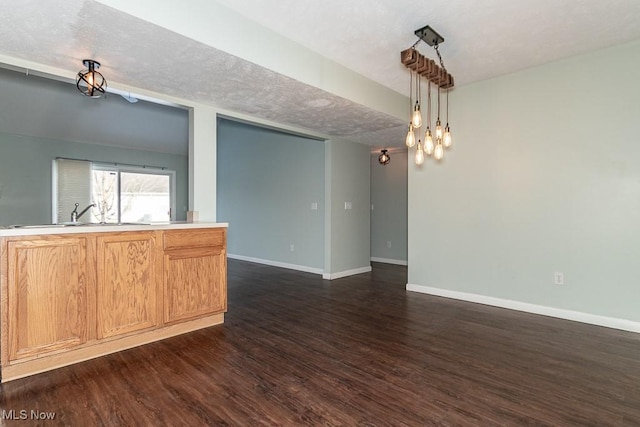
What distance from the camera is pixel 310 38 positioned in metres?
2.89

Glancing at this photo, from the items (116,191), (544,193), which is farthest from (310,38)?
(116,191)

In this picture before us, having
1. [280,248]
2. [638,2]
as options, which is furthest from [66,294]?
[638,2]

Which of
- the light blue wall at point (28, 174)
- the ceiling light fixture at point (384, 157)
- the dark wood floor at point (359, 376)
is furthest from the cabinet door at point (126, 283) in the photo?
the ceiling light fixture at point (384, 157)

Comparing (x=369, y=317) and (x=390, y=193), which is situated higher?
(x=390, y=193)

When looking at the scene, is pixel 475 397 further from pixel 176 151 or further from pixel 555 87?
pixel 176 151

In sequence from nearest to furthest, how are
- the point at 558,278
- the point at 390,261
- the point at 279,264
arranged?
the point at 558,278, the point at 279,264, the point at 390,261

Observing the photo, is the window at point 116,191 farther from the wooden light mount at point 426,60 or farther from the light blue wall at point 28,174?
the wooden light mount at point 426,60

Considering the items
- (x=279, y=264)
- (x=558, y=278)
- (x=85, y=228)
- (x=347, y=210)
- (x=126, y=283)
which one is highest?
(x=347, y=210)

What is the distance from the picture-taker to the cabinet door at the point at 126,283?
2543mm

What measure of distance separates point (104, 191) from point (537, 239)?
7.44 metres

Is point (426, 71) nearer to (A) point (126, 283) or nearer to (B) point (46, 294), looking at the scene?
(A) point (126, 283)

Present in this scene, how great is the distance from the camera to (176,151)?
762 cm

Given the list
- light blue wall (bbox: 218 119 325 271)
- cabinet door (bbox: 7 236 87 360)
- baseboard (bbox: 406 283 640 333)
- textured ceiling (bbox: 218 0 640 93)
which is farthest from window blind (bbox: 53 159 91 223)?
baseboard (bbox: 406 283 640 333)

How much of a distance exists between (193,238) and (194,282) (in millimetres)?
413
